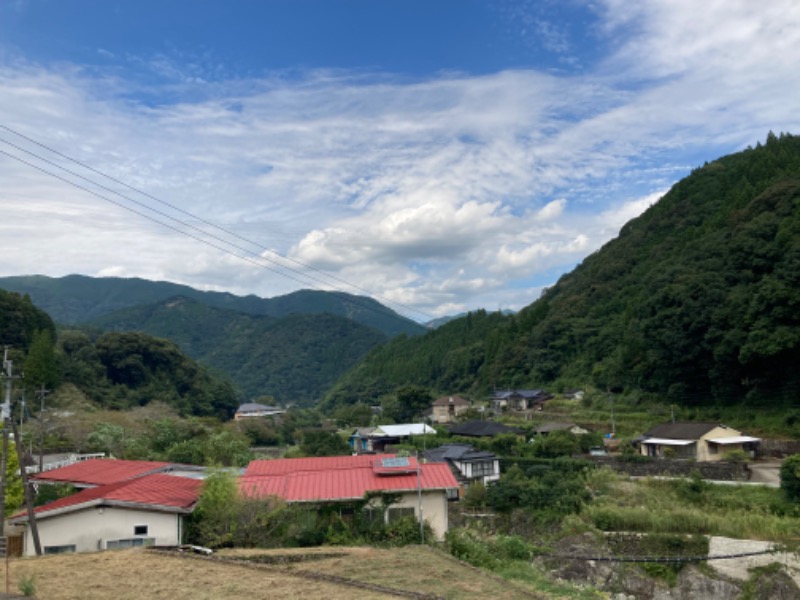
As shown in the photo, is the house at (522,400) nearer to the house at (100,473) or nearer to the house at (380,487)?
the house at (100,473)

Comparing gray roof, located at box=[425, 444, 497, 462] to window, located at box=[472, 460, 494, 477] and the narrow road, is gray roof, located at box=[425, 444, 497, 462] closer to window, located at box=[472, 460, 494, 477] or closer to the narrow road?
window, located at box=[472, 460, 494, 477]

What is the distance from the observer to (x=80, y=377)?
1831 inches

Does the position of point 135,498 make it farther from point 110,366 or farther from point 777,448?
point 110,366

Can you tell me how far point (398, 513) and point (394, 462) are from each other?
4.15 ft

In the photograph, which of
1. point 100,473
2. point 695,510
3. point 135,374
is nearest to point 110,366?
point 135,374

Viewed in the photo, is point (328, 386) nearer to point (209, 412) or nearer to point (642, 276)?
point (209, 412)

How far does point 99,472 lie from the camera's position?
16766 mm

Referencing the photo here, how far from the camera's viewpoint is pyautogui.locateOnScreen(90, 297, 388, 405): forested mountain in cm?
11906

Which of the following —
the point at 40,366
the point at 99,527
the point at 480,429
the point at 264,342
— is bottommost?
the point at 480,429

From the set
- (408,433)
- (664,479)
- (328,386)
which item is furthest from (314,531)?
(328,386)

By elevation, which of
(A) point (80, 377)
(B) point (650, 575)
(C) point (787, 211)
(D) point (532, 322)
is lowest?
(B) point (650, 575)

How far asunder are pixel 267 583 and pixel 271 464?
29.4 ft

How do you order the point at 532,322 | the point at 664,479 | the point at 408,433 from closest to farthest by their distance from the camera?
the point at 664,479 < the point at 408,433 < the point at 532,322

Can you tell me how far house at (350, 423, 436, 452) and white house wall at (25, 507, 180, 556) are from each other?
28.4m
